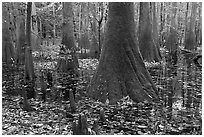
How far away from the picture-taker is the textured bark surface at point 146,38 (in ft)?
42.9

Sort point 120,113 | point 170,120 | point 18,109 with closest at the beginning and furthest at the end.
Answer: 1. point 170,120
2. point 120,113
3. point 18,109

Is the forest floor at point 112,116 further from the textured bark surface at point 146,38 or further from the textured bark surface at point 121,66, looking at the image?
the textured bark surface at point 146,38

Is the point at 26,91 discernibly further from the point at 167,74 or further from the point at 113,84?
the point at 167,74

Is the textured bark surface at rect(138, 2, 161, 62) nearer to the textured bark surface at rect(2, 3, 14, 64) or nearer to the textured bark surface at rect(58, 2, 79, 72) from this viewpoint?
the textured bark surface at rect(58, 2, 79, 72)

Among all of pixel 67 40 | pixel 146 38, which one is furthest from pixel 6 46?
pixel 146 38

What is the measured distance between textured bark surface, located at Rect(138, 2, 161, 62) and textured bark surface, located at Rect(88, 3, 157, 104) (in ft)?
22.3

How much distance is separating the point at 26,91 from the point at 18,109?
1.79 m

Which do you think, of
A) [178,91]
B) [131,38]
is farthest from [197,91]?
[131,38]

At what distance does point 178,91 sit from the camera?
7035 millimetres

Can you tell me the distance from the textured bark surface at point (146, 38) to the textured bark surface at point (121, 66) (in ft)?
22.3

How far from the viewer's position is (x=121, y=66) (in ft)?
20.0

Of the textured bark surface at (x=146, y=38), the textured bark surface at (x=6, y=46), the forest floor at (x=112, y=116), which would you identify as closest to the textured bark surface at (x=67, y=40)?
the forest floor at (x=112, y=116)

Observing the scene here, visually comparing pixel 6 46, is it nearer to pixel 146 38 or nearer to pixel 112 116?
pixel 146 38

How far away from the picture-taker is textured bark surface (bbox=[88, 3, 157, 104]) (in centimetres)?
599
